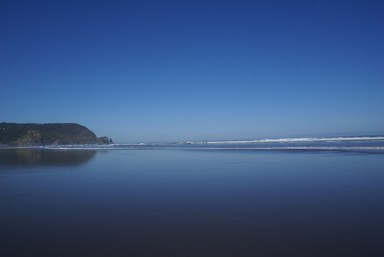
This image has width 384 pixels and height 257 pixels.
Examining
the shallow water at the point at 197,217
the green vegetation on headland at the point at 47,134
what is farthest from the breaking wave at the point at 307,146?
the green vegetation on headland at the point at 47,134

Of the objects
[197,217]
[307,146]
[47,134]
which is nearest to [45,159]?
[197,217]

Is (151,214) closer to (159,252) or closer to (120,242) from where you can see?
(120,242)

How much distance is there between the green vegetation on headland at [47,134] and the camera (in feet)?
326

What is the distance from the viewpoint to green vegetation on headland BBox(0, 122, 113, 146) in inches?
3918

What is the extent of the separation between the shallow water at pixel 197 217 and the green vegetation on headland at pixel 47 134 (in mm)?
97773

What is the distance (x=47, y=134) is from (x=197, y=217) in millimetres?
118717

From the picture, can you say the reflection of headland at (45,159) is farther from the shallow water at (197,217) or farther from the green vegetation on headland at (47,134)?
the green vegetation on headland at (47,134)

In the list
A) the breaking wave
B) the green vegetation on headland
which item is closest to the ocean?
the breaking wave

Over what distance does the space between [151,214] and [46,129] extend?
12639 centimetres

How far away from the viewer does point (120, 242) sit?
17.9 feet

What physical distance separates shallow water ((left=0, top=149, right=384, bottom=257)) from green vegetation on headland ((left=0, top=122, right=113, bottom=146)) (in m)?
97.8

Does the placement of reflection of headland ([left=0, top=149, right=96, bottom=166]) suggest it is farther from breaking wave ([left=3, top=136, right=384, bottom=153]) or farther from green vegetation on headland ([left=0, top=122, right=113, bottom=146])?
green vegetation on headland ([left=0, top=122, right=113, bottom=146])

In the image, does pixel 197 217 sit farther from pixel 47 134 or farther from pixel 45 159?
pixel 47 134

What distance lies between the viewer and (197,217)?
7.02 meters
